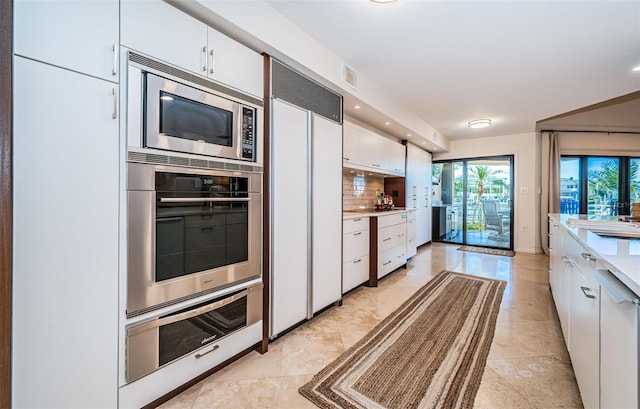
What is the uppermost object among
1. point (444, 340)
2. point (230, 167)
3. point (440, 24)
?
point (440, 24)

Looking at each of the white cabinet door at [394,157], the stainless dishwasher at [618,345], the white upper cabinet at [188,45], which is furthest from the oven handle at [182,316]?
the white cabinet door at [394,157]

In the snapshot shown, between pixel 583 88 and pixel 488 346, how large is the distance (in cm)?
326

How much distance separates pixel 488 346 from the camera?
2080mm

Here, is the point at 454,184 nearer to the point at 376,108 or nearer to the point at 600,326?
the point at 376,108

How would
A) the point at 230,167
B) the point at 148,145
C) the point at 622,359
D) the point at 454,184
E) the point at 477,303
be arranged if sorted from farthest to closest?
1. the point at 454,184
2. the point at 477,303
3. the point at 230,167
4. the point at 148,145
5. the point at 622,359

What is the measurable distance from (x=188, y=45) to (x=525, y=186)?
21.0ft

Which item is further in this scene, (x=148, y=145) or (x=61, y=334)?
(x=148, y=145)

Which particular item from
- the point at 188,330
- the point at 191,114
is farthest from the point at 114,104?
the point at 188,330

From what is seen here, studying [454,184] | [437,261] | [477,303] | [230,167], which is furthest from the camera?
[454,184]

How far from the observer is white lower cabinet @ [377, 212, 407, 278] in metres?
3.55

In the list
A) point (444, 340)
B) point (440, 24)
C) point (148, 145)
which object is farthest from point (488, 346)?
point (148, 145)

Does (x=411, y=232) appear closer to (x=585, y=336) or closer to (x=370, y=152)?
(x=370, y=152)

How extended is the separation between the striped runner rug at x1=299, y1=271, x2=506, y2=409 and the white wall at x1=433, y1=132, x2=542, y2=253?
11.9 feet

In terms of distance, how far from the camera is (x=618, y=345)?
98cm
